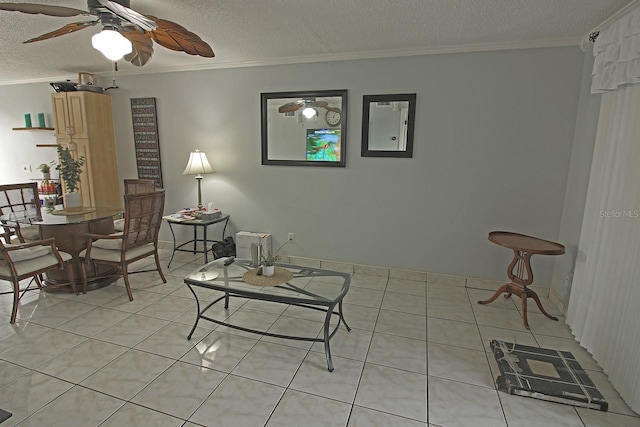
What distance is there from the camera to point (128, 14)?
1900mm

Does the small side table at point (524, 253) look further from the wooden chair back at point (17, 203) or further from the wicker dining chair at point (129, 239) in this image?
the wooden chair back at point (17, 203)

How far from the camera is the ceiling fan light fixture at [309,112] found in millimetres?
3719

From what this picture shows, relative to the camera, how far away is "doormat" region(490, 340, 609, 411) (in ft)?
6.24

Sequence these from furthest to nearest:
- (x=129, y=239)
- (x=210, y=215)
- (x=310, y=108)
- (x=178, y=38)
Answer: (x=210, y=215), (x=310, y=108), (x=129, y=239), (x=178, y=38)

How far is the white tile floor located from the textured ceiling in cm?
241

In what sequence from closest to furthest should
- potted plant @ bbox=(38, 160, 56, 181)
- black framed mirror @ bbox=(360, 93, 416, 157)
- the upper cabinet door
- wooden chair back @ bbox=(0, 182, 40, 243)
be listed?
wooden chair back @ bbox=(0, 182, 40, 243)
black framed mirror @ bbox=(360, 93, 416, 157)
the upper cabinet door
potted plant @ bbox=(38, 160, 56, 181)

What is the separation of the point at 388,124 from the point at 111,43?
250cm

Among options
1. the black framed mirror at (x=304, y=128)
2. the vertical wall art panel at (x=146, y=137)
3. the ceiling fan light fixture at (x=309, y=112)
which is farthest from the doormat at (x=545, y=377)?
the vertical wall art panel at (x=146, y=137)

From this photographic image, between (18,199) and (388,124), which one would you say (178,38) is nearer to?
(388,124)

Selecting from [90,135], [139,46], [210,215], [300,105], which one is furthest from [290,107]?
[90,135]

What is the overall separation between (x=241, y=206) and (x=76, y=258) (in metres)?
1.78

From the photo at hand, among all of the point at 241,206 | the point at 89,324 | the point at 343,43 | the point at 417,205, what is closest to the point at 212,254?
the point at 241,206

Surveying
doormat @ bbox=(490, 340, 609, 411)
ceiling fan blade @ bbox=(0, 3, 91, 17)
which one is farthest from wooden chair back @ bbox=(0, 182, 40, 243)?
doormat @ bbox=(490, 340, 609, 411)

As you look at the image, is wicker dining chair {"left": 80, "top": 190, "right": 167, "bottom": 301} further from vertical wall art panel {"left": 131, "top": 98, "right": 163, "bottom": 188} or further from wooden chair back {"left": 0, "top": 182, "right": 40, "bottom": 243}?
vertical wall art panel {"left": 131, "top": 98, "right": 163, "bottom": 188}
